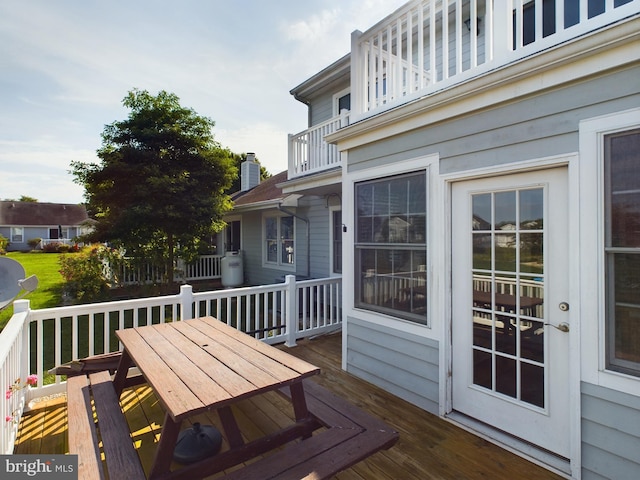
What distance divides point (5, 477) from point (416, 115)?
3709 millimetres

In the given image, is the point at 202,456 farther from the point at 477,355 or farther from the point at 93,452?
the point at 477,355

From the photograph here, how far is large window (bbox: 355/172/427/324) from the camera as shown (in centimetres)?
297

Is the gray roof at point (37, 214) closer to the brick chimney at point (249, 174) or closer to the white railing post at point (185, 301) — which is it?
the brick chimney at point (249, 174)

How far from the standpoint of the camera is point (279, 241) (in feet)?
30.0

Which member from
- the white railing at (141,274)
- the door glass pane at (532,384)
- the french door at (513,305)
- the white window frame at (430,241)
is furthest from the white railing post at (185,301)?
the white railing at (141,274)

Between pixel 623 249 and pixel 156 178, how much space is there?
8.46 metres

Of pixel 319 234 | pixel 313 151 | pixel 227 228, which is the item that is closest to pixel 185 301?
pixel 313 151

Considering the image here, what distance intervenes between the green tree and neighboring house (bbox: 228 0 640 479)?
5.95 metres

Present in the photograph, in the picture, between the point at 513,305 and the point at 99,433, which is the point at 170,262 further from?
the point at 513,305

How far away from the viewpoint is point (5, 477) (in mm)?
1764

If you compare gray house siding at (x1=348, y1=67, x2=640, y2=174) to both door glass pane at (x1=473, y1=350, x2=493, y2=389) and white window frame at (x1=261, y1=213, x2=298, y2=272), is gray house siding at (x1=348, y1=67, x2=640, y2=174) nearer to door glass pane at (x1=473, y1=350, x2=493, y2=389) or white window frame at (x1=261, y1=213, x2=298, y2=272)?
door glass pane at (x1=473, y1=350, x2=493, y2=389)

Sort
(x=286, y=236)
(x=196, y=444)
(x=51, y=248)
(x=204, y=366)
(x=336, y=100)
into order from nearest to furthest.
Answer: (x=204, y=366)
(x=196, y=444)
(x=336, y=100)
(x=286, y=236)
(x=51, y=248)

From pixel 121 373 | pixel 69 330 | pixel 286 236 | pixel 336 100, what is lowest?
pixel 69 330

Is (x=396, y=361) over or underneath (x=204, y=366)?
underneath
